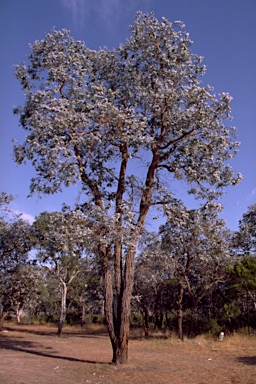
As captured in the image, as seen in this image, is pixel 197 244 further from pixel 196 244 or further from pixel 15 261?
pixel 15 261

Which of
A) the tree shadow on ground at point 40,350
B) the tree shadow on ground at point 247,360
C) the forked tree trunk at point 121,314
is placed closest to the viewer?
the forked tree trunk at point 121,314

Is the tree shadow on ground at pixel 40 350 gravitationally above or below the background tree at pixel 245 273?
below

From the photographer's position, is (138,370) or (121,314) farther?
(121,314)

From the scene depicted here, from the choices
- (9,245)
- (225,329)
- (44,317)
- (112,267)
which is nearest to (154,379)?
(112,267)

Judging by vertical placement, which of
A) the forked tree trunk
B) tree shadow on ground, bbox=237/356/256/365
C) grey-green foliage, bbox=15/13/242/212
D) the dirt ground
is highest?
grey-green foliage, bbox=15/13/242/212

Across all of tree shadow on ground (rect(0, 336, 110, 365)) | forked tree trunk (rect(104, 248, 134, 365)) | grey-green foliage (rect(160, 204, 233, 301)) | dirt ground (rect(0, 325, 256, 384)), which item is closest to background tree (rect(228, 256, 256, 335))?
grey-green foliage (rect(160, 204, 233, 301))

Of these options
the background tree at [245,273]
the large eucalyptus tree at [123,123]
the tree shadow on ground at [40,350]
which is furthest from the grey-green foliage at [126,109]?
the background tree at [245,273]

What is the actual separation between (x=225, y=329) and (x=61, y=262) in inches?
445

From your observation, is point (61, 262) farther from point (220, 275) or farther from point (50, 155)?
point (50, 155)

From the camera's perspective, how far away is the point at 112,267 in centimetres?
1201

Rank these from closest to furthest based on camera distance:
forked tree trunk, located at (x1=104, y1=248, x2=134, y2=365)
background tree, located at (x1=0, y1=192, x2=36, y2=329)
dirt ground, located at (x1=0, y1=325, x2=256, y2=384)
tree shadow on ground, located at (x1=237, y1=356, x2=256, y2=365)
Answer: dirt ground, located at (x1=0, y1=325, x2=256, y2=384) → forked tree trunk, located at (x1=104, y1=248, x2=134, y2=365) → tree shadow on ground, located at (x1=237, y1=356, x2=256, y2=365) → background tree, located at (x1=0, y1=192, x2=36, y2=329)

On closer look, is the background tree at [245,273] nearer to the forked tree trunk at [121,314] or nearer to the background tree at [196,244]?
the background tree at [196,244]

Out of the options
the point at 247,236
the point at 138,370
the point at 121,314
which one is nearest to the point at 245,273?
the point at 247,236

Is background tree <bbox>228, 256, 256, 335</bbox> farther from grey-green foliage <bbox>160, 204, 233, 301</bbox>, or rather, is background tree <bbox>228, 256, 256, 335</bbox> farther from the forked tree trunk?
the forked tree trunk
